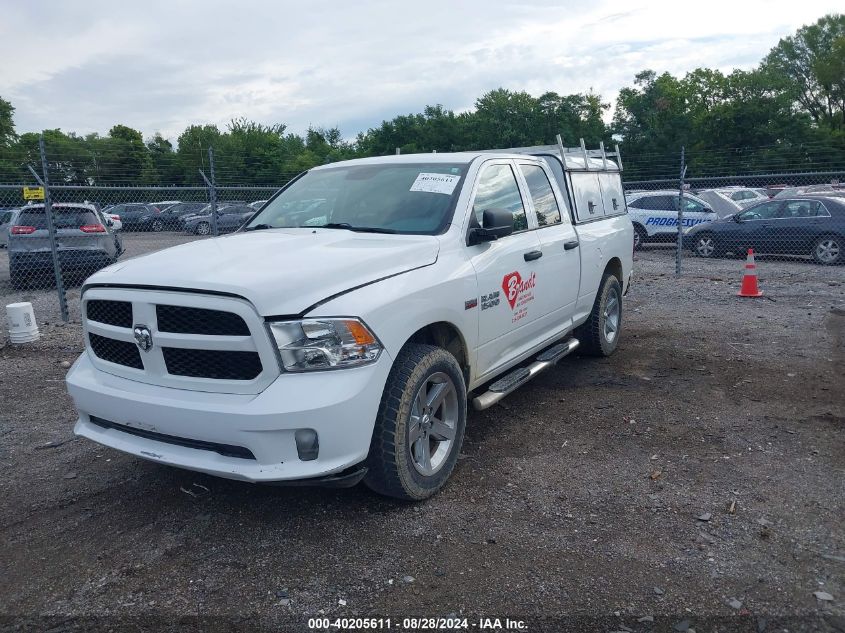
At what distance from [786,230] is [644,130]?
124ft

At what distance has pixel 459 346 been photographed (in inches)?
162

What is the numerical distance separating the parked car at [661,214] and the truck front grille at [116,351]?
15830 millimetres

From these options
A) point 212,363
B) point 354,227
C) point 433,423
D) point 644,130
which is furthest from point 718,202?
point 644,130

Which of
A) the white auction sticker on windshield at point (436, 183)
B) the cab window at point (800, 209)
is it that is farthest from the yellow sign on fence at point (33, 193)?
the cab window at point (800, 209)

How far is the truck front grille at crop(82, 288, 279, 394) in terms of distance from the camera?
121 inches

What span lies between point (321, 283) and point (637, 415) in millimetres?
2935

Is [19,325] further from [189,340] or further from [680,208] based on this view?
[680,208]

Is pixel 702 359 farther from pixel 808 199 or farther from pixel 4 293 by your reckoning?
pixel 4 293

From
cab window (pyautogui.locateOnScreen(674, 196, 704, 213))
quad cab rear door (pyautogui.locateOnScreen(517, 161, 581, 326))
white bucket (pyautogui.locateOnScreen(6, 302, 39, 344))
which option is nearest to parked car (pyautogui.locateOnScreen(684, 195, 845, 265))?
cab window (pyautogui.locateOnScreen(674, 196, 704, 213))

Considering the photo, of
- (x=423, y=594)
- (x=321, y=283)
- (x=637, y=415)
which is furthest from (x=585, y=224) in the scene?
(x=423, y=594)

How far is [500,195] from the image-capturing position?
188 inches

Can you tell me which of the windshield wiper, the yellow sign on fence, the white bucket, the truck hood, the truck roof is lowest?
the white bucket

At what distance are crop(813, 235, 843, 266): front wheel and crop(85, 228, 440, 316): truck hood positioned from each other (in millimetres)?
12844

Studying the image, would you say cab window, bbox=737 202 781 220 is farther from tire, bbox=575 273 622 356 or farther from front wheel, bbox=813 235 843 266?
tire, bbox=575 273 622 356
